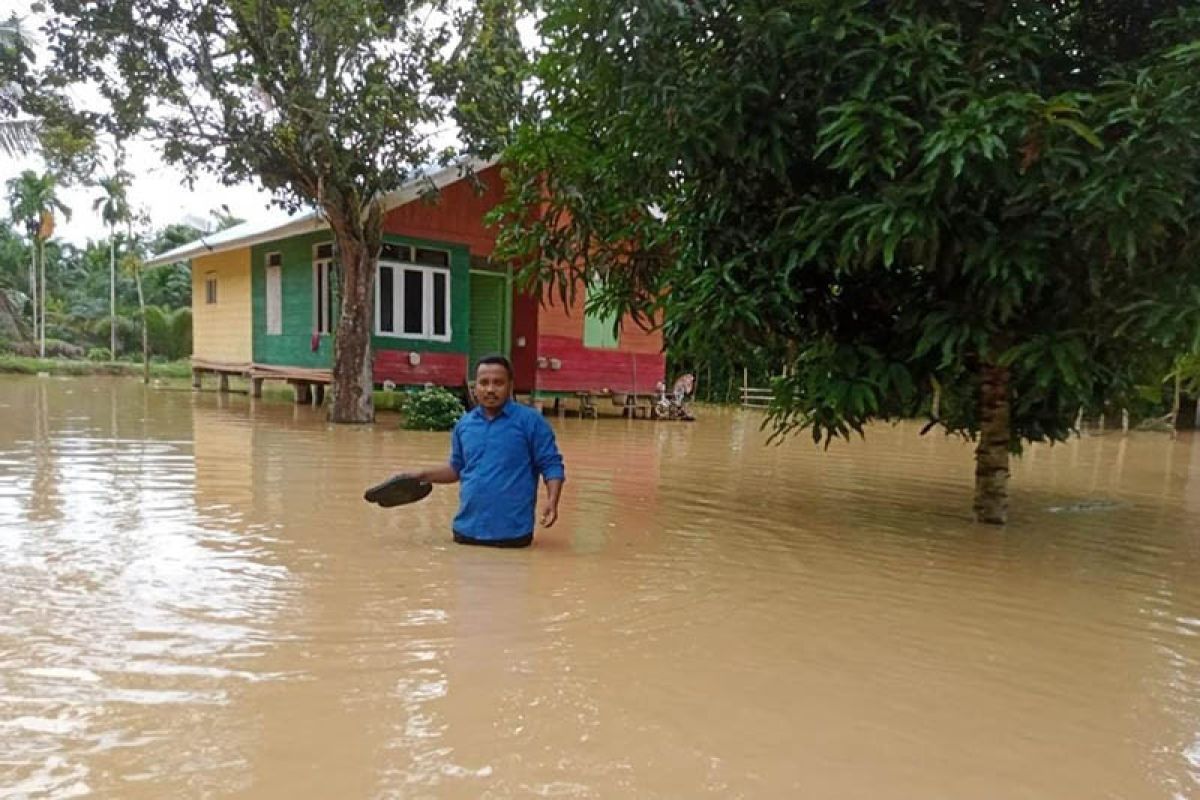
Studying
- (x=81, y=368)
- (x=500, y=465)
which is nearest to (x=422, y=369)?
(x=500, y=465)

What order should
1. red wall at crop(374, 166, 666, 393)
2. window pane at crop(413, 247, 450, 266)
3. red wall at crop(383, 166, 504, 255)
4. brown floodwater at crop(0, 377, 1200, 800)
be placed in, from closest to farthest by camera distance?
brown floodwater at crop(0, 377, 1200, 800), red wall at crop(383, 166, 504, 255), red wall at crop(374, 166, 666, 393), window pane at crop(413, 247, 450, 266)

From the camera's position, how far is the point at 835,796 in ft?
7.89

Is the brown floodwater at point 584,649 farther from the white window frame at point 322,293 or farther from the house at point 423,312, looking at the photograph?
the white window frame at point 322,293

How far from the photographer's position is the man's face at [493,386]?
5.00 metres

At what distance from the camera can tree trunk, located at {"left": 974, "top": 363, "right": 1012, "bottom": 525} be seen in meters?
6.52

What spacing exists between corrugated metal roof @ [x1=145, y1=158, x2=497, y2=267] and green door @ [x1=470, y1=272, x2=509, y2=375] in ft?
9.82

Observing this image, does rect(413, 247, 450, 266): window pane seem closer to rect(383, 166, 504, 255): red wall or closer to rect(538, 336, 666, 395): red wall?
rect(383, 166, 504, 255): red wall

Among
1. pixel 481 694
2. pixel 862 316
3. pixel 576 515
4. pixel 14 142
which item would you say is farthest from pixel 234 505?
pixel 14 142

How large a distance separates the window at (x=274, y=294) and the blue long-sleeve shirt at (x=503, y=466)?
1388 centimetres

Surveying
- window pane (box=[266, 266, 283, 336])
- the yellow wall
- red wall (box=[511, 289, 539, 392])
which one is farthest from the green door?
the yellow wall

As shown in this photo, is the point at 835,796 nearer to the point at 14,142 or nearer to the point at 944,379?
the point at 944,379

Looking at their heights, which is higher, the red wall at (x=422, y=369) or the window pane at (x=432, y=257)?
the window pane at (x=432, y=257)

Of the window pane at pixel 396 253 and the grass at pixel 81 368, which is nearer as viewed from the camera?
the window pane at pixel 396 253

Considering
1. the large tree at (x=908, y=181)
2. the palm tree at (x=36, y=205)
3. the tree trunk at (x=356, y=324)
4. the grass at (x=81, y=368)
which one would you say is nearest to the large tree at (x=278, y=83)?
the tree trunk at (x=356, y=324)
